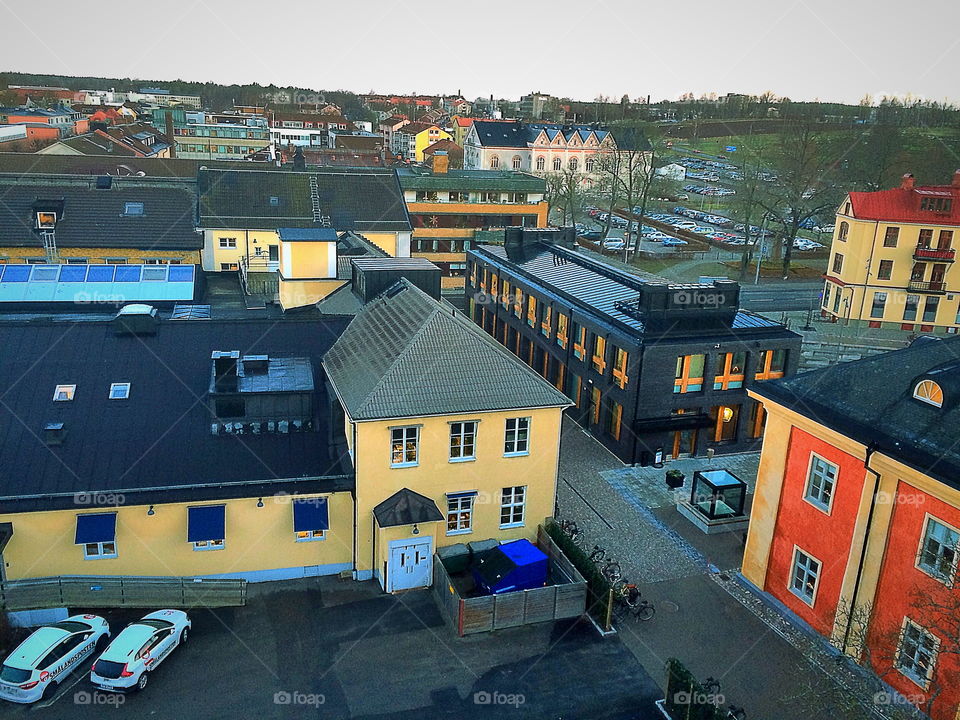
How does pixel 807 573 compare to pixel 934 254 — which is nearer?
pixel 807 573

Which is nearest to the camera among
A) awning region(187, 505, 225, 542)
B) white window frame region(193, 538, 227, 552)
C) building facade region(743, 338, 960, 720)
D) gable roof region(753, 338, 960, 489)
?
building facade region(743, 338, 960, 720)

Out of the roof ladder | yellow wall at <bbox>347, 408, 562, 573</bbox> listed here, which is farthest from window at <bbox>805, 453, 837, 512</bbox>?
the roof ladder

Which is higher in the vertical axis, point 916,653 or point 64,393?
point 64,393

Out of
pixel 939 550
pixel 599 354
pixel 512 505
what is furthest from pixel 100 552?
pixel 939 550

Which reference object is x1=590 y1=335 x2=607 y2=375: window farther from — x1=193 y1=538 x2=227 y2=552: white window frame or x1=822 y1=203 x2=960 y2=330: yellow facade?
x1=822 y1=203 x2=960 y2=330: yellow facade

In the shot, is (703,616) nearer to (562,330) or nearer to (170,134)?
(562,330)

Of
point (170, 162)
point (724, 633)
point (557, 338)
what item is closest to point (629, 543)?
point (724, 633)
